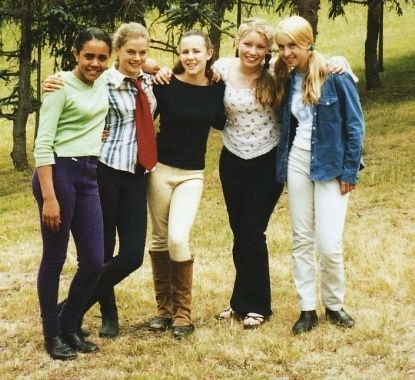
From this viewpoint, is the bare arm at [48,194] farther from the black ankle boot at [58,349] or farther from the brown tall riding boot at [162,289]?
the brown tall riding boot at [162,289]

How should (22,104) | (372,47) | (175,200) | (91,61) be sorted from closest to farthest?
1. (91,61)
2. (175,200)
3. (22,104)
4. (372,47)

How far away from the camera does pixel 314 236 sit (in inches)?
215

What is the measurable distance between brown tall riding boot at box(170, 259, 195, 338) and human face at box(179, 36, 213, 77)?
55.1 inches

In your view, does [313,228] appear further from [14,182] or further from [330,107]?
[14,182]

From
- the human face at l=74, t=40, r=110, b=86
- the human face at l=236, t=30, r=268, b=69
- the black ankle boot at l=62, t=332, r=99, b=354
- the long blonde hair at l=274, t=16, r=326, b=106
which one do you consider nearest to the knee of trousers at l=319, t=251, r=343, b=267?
the long blonde hair at l=274, t=16, r=326, b=106

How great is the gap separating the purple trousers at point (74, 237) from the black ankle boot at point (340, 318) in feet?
5.88

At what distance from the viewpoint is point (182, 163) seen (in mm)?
5324

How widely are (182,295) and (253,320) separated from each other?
0.58 m

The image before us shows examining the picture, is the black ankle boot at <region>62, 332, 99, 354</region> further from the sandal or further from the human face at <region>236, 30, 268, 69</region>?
the human face at <region>236, 30, 268, 69</region>

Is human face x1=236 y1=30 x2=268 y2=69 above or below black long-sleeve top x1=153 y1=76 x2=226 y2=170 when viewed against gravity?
above

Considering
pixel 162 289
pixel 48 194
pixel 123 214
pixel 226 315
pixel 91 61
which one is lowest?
pixel 226 315

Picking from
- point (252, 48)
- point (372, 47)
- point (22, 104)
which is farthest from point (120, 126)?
point (372, 47)

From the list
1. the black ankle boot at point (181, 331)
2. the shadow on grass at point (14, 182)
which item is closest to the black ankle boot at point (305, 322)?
the black ankle boot at point (181, 331)

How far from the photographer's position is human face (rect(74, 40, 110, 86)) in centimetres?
473
